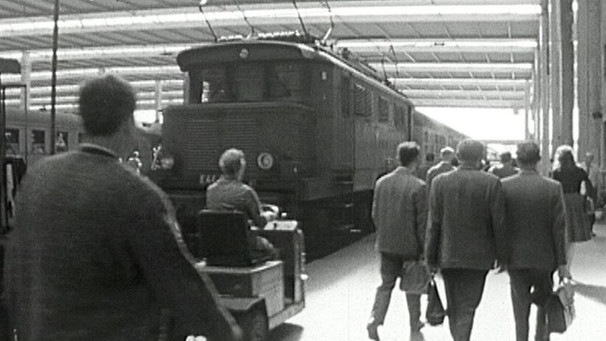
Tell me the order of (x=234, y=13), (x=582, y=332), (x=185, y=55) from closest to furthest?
(x=582, y=332), (x=185, y=55), (x=234, y=13)

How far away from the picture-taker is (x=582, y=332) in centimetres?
800

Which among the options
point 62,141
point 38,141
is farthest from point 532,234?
point 62,141

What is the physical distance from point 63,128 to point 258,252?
14950mm

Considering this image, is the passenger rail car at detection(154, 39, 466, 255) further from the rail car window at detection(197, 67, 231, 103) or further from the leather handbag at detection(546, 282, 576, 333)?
the leather handbag at detection(546, 282, 576, 333)

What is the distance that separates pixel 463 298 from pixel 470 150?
3.49 feet

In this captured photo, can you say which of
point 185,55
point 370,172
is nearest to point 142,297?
point 185,55

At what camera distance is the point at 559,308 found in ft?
20.4

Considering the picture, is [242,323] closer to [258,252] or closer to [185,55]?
[258,252]

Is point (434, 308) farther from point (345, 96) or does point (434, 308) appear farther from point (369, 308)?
point (345, 96)

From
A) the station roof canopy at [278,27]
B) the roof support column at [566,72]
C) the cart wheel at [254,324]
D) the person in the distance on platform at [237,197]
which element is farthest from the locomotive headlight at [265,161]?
the roof support column at [566,72]

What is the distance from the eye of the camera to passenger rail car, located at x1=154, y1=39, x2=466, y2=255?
1196 cm

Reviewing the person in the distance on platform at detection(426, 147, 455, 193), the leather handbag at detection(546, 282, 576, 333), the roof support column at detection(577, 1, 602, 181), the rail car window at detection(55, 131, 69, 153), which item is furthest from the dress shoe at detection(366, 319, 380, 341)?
the roof support column at detection(577, 1, 602, 181)

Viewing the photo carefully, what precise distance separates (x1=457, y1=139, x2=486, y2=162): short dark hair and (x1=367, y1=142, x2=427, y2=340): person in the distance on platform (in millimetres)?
923

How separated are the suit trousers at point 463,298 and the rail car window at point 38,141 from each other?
14.8 metres
